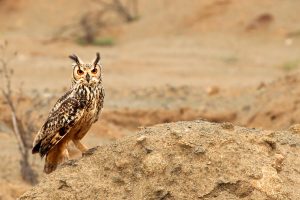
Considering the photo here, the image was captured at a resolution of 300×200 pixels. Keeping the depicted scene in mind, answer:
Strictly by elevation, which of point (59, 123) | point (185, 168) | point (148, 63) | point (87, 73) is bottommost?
point (185, 168)

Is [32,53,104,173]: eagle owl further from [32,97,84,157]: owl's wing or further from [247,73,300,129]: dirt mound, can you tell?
[247,73,300,129]: dirt mound

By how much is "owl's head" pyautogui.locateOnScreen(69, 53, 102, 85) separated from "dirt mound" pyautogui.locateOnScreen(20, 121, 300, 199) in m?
0.65

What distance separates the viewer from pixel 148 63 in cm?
2484

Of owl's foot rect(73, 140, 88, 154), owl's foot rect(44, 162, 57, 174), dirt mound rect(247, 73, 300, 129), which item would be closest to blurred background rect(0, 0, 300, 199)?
dirt mound rect(247, 73, 300, 129)

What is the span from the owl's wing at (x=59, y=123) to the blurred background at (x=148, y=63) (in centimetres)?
317

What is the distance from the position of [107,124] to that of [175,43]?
13104 millimetres

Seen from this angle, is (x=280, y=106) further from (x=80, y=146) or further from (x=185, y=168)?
(x=185, y=168)

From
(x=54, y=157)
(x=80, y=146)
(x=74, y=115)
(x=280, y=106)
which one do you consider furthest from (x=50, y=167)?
(x=280, y=106)

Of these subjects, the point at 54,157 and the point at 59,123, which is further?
the point at 54,157

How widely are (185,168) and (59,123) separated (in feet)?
4.25

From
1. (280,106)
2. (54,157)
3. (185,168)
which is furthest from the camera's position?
(280,106)

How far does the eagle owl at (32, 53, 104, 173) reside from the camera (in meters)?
7.50

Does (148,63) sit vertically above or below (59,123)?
above

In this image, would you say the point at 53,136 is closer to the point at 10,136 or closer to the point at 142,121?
the point at 10,136
